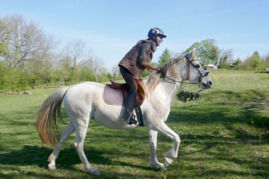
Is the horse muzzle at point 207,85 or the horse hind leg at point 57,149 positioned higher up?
the horse muzzle at point 207,85

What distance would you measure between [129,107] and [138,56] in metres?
1.06

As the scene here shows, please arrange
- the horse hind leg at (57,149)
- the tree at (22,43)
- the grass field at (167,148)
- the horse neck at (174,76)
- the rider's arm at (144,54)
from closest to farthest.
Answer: the rider's arm at (144,54) → the grass field at (167,148) → the horse neck at (174,76) → the horse hind leg at (57,149) → the tree at (22,43)

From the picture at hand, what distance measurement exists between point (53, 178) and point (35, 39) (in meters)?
42.6

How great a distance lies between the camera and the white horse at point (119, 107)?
13.6ft

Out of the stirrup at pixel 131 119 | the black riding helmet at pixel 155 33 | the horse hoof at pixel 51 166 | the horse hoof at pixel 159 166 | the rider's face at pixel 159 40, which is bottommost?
the horse hoof at pixel 51 166

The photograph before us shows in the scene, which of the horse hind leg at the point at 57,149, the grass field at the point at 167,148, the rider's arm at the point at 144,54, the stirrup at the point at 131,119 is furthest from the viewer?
the horse hind leg at the point at 57,149

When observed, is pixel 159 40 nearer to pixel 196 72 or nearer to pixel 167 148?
pixel 196 72

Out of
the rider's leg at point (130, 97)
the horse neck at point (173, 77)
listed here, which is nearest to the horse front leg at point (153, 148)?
the rider's leg at point (130, 97)

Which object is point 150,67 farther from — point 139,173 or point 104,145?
point 104,145

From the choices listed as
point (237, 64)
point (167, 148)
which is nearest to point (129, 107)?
point (167, 148)

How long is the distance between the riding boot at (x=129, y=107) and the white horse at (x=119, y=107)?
0.12 m

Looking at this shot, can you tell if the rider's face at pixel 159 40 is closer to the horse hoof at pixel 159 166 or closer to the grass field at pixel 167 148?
the horse hoof at pixel 159 166

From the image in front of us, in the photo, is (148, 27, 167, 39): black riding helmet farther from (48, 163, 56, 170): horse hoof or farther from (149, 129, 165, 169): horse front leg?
(48, 163, 56, 170): horse hoof

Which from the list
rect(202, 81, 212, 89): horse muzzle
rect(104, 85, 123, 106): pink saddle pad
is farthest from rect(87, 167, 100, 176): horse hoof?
rect(202, 81, 212, 89): horse muzzle
